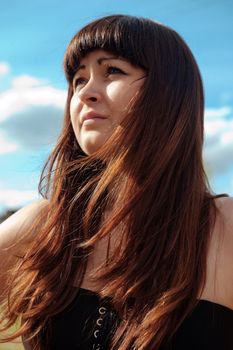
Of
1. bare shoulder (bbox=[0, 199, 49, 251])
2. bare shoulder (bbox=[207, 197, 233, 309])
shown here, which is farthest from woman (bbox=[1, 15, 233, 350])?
bare shoulder (bbox=[0, 199, 49, 251])

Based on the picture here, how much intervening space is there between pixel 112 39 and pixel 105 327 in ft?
3.58

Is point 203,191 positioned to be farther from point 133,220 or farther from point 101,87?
point 101,87

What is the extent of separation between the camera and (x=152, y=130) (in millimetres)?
2215

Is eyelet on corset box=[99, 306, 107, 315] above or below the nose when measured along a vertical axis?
below

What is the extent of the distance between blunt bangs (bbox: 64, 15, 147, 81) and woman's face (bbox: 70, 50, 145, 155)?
0.09 ft

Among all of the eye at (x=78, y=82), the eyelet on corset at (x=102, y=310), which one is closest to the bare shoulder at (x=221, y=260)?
the eyelet on corset at (x=102, y=310)

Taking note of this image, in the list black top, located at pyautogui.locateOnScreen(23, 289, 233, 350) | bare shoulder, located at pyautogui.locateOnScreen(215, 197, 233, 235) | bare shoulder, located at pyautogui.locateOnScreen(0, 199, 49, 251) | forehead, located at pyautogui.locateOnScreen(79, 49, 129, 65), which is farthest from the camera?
bare shoulder, located at pyautogui.locateOnScreen(0, 199, 49, 251)

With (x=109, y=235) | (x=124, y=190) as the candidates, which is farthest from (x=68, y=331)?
(x=124, y=190)

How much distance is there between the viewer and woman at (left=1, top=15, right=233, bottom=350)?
6.82ft

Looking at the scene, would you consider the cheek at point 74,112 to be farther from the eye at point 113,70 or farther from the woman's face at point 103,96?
the eye at point 113,70

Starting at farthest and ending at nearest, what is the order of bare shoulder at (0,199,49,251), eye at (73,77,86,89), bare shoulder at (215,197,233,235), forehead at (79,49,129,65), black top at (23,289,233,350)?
bare shoulder at (0,199,49,251) < eye at (73,77,86,89) < forehead at (79,49,129,65) < bare shoulder at (215,197,233,235) < black top at (23,289,233,350)

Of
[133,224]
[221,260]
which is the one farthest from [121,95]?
[221,260]

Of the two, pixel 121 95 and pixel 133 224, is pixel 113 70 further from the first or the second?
pixel 133 224

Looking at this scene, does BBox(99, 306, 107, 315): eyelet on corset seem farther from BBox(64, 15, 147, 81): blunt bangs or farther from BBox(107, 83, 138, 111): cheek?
BBox(64, 15, 147, 81): blunt bangs
